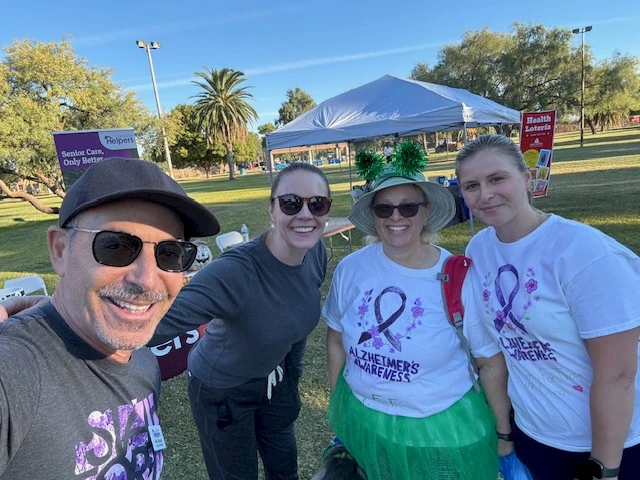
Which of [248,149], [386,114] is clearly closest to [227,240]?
[386,114]

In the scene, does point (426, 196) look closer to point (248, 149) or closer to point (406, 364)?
point (406, 364)

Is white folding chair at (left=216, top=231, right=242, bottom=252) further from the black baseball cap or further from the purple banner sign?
the black baseball cap

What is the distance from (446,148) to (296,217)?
47184 millimetres

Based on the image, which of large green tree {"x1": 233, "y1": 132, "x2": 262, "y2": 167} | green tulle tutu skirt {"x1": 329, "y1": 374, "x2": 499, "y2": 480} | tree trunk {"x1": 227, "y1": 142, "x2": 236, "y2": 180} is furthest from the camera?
large green tree {"x1": 233, "y1": 132, "x2": 262, "y2": 167}

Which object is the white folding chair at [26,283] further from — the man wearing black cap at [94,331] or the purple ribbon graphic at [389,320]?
the purple ribbon graphic at [389,320]

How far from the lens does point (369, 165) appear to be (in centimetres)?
198

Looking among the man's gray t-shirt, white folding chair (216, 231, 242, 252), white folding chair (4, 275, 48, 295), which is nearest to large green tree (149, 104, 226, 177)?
white folding chair (216, 231, 242, 252)

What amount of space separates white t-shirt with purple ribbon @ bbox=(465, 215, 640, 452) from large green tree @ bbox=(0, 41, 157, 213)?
20035 millimetres

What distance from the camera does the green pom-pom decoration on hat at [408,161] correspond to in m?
1.78

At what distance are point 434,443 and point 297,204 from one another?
4.23 ft

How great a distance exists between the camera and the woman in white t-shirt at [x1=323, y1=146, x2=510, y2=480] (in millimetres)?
1593

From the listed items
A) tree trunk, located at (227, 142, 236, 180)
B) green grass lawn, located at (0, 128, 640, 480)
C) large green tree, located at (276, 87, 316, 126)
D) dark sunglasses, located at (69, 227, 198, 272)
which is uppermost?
large green tree, located at (276, 87, 316, 126)

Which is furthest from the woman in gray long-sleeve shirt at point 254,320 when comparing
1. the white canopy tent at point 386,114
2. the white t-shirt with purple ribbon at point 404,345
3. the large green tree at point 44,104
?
the large green tree at point 44,104

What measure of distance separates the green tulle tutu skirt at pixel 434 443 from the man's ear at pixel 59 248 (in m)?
1.34
